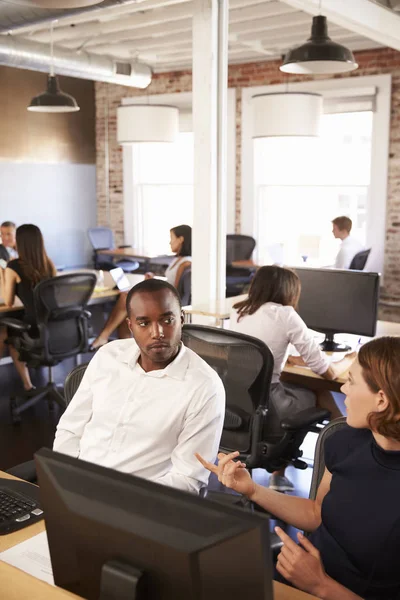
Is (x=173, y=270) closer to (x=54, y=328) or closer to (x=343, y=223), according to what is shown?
(x=54, y=328)

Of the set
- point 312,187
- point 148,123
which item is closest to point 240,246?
point 312,187

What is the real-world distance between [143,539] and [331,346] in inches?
123

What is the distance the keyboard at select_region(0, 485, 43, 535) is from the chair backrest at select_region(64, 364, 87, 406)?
0.47 metres

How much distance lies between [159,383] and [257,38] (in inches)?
247

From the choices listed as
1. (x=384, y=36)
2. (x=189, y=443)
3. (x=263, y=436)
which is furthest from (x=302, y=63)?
(x=189, y=443)

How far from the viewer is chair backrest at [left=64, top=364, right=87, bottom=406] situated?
2.41 metres

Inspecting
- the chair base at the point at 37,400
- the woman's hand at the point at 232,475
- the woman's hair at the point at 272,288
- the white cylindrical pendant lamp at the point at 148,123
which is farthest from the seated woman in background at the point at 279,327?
Answer: the white cylindrical pendant lamp at the point at 148,123

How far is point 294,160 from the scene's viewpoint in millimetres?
8695

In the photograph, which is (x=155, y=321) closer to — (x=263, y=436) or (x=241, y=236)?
(x=263, y=436)

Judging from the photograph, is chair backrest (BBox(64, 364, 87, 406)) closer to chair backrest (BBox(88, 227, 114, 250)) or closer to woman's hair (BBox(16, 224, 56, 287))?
woman's hair (BBox(16, 224, 56, 287))

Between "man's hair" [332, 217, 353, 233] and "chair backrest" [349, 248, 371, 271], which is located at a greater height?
"man's hair" [332, 217, 353, 233]

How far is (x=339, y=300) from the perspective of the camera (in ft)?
13.0

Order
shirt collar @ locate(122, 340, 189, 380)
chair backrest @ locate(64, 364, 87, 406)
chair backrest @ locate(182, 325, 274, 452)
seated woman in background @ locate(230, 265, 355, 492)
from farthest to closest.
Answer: seated woman in background @ locate(230, 265, 355, 492) → chair backrest @ locate(182, 325, 274, 452) → chair backrest @ locate(64, 364, 87, 406) → shirt collar @ locate(122, 340, 189, 380)

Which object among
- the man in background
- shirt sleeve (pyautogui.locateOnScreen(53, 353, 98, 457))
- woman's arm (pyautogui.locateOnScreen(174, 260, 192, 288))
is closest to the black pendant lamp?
woman's arm (pyautogui.locateOnScreen(174, 260, 192, 288))
